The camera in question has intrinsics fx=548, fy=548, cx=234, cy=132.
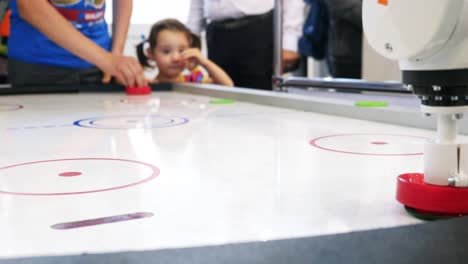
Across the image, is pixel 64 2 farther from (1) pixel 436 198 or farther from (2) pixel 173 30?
(1) pixel 436 198

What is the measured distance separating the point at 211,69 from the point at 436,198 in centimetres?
219

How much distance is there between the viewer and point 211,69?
2.54 meters

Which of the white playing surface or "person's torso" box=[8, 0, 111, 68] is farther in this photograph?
"person's torso" box=[8, 0, 111, 68]

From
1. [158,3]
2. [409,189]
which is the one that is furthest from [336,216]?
[158,3]

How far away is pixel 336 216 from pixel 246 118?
26.3 inches

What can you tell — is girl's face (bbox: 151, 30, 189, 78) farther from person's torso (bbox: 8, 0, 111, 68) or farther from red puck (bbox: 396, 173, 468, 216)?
red puck (bbox: 396, 173, 468, 216)

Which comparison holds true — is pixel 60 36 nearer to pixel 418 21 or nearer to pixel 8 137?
pixel 8 137

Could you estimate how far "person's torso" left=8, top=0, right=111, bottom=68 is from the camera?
1902 millimetres

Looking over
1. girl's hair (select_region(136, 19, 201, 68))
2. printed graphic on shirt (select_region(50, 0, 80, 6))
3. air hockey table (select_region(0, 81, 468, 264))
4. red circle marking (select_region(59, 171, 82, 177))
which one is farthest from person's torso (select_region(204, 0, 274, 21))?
red circle marking (select_region(59, 171, 82, 177))

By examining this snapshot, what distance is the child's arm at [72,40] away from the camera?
170cm

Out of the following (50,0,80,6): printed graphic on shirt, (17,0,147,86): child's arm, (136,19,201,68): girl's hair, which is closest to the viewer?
(17,0,147,86): child's arm

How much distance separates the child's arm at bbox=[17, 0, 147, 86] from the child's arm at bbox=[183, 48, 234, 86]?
78 centimetres

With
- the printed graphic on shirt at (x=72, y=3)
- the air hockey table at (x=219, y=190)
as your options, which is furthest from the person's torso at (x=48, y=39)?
the air hockey table at (x=219, y=190)

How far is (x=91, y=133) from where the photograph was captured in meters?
0.90
